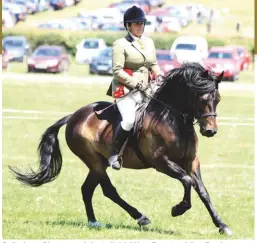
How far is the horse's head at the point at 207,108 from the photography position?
981 cm

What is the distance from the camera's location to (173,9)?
209 ft

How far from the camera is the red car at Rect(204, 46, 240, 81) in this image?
45.4 m

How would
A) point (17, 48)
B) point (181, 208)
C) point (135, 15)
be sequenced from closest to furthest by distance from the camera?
point (181, 208) → point (135, 15) → point (17, 48)

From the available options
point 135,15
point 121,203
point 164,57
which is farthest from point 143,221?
point 164,57

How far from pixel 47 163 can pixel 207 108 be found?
8.98ft

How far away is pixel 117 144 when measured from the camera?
34.5ft

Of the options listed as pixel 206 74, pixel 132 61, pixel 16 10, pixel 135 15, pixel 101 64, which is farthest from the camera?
pixel 16 10

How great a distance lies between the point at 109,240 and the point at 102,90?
98.5 feet

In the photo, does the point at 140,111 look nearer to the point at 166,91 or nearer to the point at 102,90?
the point at 166,91

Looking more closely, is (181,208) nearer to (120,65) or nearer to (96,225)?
(96,225)

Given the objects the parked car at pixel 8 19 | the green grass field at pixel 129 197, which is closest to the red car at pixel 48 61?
the parked car at pixel 8 19

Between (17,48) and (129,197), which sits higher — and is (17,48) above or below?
below

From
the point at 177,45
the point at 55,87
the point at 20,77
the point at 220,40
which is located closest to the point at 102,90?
the point at 55,87

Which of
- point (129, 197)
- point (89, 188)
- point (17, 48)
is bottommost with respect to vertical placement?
point (17, 48)
